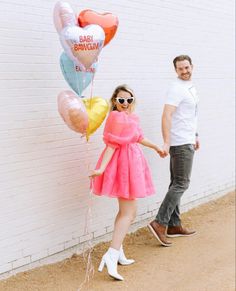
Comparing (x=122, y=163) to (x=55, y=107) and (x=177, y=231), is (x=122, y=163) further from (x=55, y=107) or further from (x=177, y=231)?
(x=177, y=231)

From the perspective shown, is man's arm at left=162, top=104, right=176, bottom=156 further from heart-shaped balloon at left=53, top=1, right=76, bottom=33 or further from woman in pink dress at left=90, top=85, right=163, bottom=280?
heart-shaped balloon at left=53, top=1, right=76, bottom=33

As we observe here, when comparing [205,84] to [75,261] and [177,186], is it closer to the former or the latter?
[177,186]

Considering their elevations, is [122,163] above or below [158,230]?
above

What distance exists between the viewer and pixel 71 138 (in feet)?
17.5

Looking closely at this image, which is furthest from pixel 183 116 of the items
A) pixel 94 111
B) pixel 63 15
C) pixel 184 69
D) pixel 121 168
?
pixel 63 15

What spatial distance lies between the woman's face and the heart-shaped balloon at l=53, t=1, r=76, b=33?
0.88 meters

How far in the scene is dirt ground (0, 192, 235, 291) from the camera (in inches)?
192

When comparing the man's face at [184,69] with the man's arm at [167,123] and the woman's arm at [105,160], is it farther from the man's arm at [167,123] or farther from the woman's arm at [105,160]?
the woman's arm at [105,160]

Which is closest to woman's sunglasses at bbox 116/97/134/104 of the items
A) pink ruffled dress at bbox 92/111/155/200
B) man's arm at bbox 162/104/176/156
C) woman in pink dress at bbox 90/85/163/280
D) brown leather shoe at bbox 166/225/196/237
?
woman in pink dress at bbox 90/85/163/280

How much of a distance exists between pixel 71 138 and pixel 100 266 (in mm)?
1155

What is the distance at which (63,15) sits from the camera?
4.41 meters

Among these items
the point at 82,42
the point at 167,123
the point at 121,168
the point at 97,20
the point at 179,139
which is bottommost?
the point at 121,168

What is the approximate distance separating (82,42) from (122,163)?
118 centimetres

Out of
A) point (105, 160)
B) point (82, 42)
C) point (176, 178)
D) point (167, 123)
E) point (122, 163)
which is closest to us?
point (82, 42)
